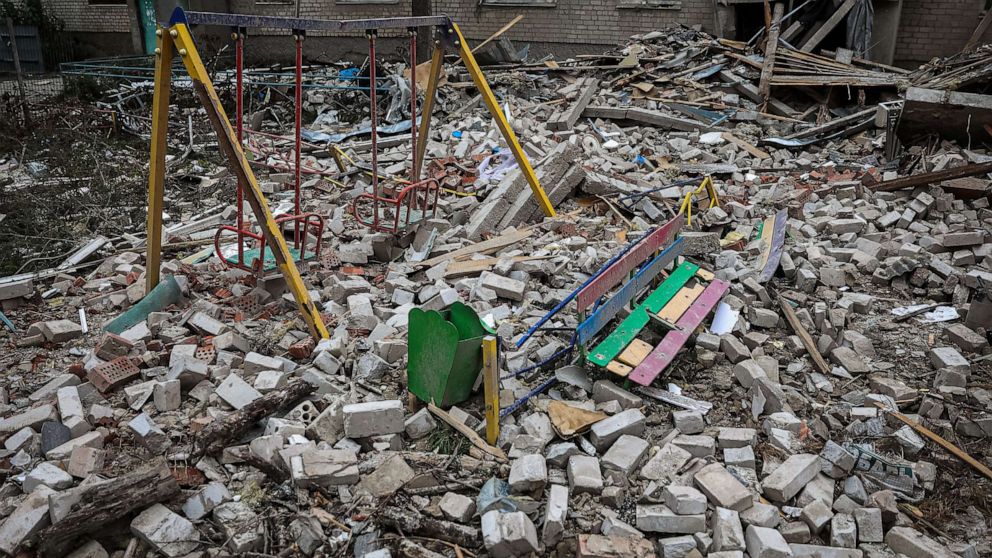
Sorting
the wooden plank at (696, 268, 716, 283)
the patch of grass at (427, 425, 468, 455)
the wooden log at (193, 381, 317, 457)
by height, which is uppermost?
the wooden plank at (696, 268, 716, 283)

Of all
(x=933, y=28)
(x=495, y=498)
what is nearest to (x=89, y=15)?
(x=933, y=28)

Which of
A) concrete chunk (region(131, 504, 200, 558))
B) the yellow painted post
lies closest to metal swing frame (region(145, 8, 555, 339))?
the yellow painted post

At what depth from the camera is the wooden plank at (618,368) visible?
4.34 m

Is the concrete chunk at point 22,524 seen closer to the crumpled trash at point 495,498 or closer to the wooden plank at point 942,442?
the crumpled trash at point 495,498

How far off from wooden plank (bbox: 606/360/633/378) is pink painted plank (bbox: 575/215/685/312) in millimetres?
401

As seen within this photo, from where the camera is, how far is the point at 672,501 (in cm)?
349

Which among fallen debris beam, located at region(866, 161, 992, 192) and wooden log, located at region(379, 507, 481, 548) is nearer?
wooden log, located at region(379, 507, 481, 548)

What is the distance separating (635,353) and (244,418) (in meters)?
2.45

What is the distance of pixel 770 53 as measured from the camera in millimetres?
12055

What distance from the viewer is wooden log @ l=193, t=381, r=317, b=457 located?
3865 millimetres

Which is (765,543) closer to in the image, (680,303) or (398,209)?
(680,303)

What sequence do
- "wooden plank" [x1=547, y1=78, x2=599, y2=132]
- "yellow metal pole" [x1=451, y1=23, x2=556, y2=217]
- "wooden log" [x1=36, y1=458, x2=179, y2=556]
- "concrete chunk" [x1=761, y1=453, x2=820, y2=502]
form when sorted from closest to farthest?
"wooden log" [x1=36, y1=458, x2=179, y2=556] < "concrete chunk" [x1=761, y1=453, x2=820, y2=502] < "yellow metal pole" [x1=451, y1=23, x2=556, y2=217] < "wooden plank" [x1=547, y1=78, x2=599, y2=132]

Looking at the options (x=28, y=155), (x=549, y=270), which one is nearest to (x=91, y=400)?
(x=549, y=270)

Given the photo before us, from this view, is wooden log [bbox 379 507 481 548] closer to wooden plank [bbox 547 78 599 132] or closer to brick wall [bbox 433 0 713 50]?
wooden plank [bbox 547 78 599 132]
